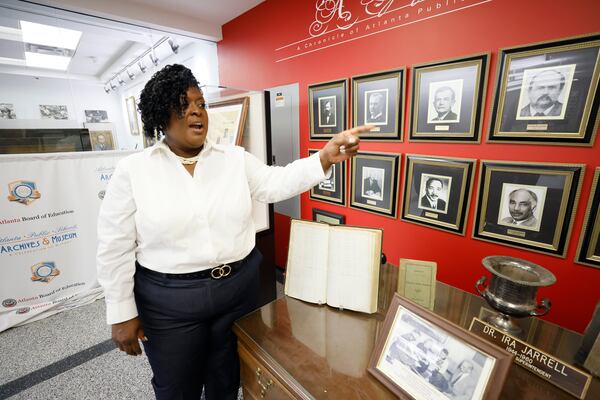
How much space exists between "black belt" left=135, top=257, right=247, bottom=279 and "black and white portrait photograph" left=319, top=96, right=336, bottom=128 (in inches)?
59.9

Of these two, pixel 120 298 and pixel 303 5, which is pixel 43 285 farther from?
pixel 303 5

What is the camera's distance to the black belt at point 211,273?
957 mm

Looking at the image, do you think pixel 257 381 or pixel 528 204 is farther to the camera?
pixel 528 204

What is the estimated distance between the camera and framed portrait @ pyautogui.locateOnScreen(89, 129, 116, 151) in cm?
289

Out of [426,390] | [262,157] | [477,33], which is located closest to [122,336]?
[426,390]

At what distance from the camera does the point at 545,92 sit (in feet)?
4.00

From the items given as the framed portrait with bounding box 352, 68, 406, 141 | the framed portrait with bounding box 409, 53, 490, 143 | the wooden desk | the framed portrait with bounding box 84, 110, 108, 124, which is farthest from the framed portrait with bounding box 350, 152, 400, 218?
the framed portrait with bounding box 84, 110, 108, 124

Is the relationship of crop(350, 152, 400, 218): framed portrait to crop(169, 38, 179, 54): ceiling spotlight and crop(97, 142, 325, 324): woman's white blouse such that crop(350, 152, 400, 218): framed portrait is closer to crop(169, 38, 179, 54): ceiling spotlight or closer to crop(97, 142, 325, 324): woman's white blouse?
crop(97, 142, 325, 324): woman's white blouse

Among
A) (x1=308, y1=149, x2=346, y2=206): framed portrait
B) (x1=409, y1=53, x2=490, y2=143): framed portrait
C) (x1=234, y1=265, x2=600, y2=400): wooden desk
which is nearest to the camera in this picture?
(x1=234, y1=265, x2=600, y2=400): wooden desk

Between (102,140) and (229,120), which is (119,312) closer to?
(229,120)

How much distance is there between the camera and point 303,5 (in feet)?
7.16

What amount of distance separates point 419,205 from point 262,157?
1.16 metres

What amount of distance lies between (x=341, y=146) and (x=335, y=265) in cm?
46

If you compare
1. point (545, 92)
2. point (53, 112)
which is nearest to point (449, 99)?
point (545, 92)
